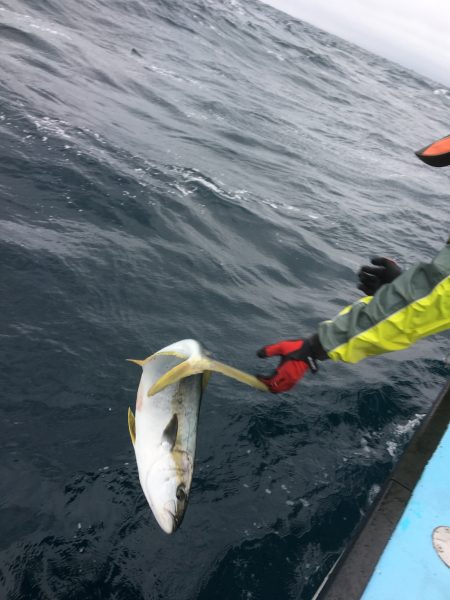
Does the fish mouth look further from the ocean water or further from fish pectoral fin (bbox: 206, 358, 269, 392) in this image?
fish pectoral fin (bbox: 206, 358, 269, 392)

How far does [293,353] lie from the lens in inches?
125

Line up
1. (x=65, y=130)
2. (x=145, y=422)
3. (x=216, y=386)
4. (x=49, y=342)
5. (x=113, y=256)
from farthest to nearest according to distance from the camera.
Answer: (x=65, y=130) < (x=113, y=256) < (x=216, y=386) < (x=49, y=342) < (x=145, y=422)

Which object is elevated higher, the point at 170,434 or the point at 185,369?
the point at 185,369

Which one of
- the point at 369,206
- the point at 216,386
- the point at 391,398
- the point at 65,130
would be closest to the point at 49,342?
the point at 216,386

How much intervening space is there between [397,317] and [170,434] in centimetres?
164

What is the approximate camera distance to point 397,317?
2930 millimetres

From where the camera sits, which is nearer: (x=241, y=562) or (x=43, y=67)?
(x=241, y=562)

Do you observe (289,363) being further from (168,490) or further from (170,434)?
(168,490)

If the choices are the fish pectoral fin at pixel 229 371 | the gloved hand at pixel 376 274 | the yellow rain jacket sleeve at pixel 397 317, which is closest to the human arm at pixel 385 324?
the yellow rain jacket sleeve at pixel 397 317

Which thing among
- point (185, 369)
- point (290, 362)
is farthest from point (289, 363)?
point (185, 369)

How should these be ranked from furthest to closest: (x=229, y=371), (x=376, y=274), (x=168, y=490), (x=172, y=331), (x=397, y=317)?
1. (x=172, y=331)
2. (x=376, y=274)
3. (x=397, y=317)
4. (x=168, y=490)
5. (x=229, y=371)

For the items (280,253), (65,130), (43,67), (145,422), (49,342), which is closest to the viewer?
(145,422)

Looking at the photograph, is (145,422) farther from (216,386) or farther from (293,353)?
(216,386)

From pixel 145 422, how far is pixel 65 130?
23.4 feet
